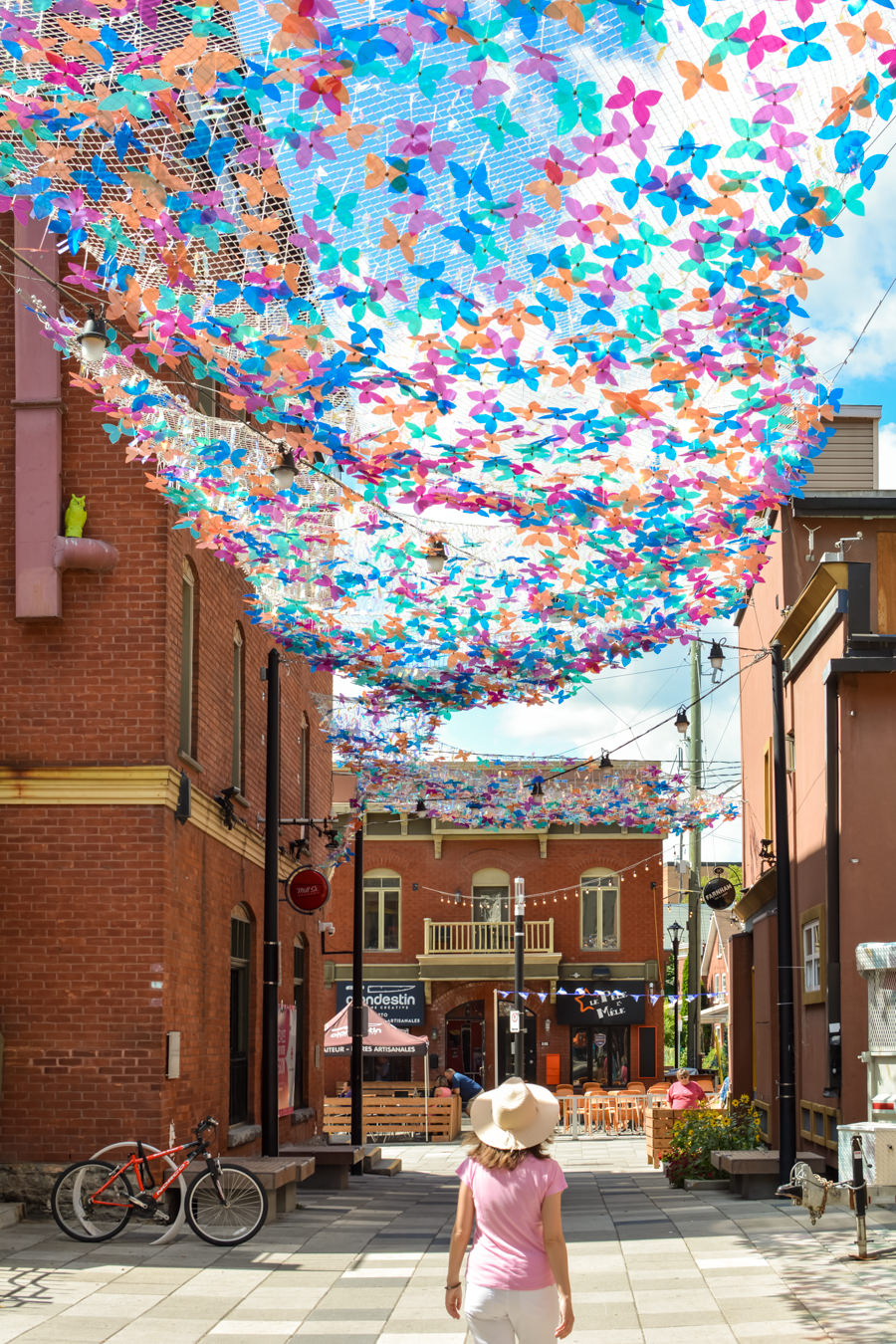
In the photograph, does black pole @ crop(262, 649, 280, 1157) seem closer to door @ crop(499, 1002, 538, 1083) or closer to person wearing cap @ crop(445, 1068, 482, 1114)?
person wearing cap @ crop(445, 1068, 482, 1114)

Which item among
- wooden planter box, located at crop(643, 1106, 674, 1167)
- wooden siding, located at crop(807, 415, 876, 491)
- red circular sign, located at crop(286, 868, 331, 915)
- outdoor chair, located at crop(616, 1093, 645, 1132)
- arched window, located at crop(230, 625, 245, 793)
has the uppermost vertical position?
wooden siding, located at crop(807, 415, 876, 491)

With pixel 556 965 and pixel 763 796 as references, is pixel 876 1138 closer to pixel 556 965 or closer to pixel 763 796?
pixel 763 796

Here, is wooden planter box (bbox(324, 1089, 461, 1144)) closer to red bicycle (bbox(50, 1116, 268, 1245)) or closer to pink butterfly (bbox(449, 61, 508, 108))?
red bicycle (bbox(50, 1116, 268, 1245))

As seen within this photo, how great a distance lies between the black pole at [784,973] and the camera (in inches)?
611

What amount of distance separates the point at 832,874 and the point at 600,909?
28.5 metres

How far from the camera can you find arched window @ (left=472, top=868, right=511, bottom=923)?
145ft

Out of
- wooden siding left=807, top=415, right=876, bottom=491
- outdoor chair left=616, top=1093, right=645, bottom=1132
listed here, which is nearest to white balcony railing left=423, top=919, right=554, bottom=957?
outdoor chair left=616, top=1093, right=645, bottom=1132

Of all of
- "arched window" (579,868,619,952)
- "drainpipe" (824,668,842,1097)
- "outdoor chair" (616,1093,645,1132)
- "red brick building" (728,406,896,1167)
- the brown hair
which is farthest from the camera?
"arched window" (579,868,619,952)

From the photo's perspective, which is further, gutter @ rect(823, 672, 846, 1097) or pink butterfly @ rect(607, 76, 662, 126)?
gutter @ rect(823, 672, 846, 1097)

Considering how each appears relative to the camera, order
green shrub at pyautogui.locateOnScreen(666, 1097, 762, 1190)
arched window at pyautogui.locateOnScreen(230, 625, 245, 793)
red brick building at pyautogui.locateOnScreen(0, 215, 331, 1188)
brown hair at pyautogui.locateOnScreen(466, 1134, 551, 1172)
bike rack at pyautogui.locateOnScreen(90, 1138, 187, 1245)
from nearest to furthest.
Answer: brown hair at pyautogui.locateOnScreen(466, 1134, 551, 1172) < bike rack at pyautogui.locateOnScreen(90, 1138, 187, 1245) < red brick building at pyautogui.locateOnScreen(0, 215, 331, 1188) < green shrub at pyautogui.locateOnScreen(666, 1097, 762, 1190) < arched window at pyautogui.locateOnScreen(230, 625, 245, 793)

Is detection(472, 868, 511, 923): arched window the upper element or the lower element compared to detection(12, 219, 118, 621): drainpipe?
lower

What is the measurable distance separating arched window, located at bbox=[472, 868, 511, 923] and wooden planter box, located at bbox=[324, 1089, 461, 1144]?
11699mm

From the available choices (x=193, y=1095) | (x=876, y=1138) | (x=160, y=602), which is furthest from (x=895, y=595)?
(x=193, y=1095)

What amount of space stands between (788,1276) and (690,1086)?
44.2ft
